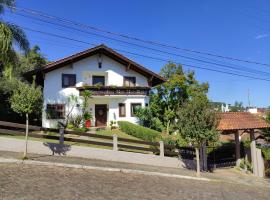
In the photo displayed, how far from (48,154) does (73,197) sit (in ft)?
23.1

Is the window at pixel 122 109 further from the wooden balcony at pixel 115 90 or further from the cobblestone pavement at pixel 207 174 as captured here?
the cobblestone pavement at pixel 207 174

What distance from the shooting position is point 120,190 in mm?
10070

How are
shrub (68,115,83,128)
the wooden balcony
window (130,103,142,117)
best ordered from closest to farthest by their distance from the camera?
shrub (68,115,83,128), the wooden balcony, window (130,103,142,117)

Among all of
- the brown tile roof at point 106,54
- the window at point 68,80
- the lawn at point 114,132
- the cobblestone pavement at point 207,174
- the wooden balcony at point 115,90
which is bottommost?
the cobblestone pavement at point 207,174

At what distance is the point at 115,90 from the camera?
2933cm

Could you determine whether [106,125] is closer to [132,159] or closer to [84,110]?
[84,110]

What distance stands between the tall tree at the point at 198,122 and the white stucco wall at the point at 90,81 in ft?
48.8

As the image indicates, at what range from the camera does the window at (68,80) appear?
2794 cm


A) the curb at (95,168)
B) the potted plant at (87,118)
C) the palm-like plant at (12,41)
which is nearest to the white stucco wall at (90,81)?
the potted plant at (87,118)

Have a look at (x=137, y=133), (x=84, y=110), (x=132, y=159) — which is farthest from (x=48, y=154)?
(x=84, y=110)

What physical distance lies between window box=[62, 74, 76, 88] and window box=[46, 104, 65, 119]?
80.5 inches

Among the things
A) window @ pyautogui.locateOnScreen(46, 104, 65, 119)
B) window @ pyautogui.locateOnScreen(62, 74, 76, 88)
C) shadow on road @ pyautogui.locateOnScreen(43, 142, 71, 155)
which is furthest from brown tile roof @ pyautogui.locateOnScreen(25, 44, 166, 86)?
shadow on road @ pyautogui.locateOnScreen(43, 142, 71, 155)

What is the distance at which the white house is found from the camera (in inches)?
1078

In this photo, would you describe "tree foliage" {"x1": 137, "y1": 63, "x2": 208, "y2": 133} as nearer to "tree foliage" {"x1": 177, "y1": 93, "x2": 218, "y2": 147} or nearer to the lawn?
the lawn
